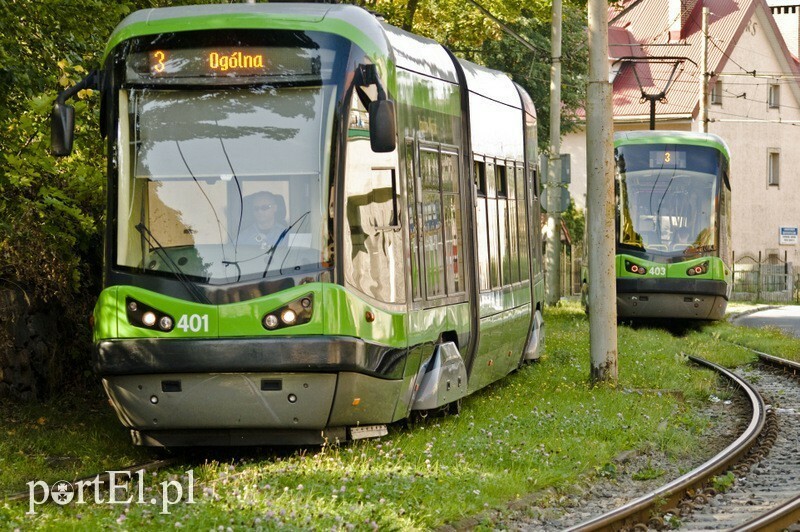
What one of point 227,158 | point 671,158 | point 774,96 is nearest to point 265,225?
point 227,158

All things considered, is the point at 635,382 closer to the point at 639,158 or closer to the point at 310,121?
the point at 310,121

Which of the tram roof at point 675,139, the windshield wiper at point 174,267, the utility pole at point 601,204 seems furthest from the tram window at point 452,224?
the tram roof at point 675,139

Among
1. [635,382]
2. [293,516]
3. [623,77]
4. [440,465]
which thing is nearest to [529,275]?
[635,382]

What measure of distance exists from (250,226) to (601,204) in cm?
659

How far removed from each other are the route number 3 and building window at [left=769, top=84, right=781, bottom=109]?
5539cm

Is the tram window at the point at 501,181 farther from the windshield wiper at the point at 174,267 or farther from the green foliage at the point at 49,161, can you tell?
the windshield wiper at the point at 174,267

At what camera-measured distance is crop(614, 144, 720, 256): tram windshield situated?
2544cm

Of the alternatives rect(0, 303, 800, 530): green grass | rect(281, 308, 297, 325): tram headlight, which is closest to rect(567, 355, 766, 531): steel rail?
rect(0, 303, 800, 530): green grass

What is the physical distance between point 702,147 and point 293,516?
18.9 meters

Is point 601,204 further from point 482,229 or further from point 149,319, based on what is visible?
point 149,319

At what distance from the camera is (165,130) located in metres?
10.5

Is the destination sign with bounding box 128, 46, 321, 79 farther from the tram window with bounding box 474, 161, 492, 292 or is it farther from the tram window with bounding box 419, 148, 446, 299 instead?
the tram window with bounding box 474, 161, 492, 292

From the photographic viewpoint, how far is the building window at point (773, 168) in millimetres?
61406

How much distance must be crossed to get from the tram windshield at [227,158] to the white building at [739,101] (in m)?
48.5
